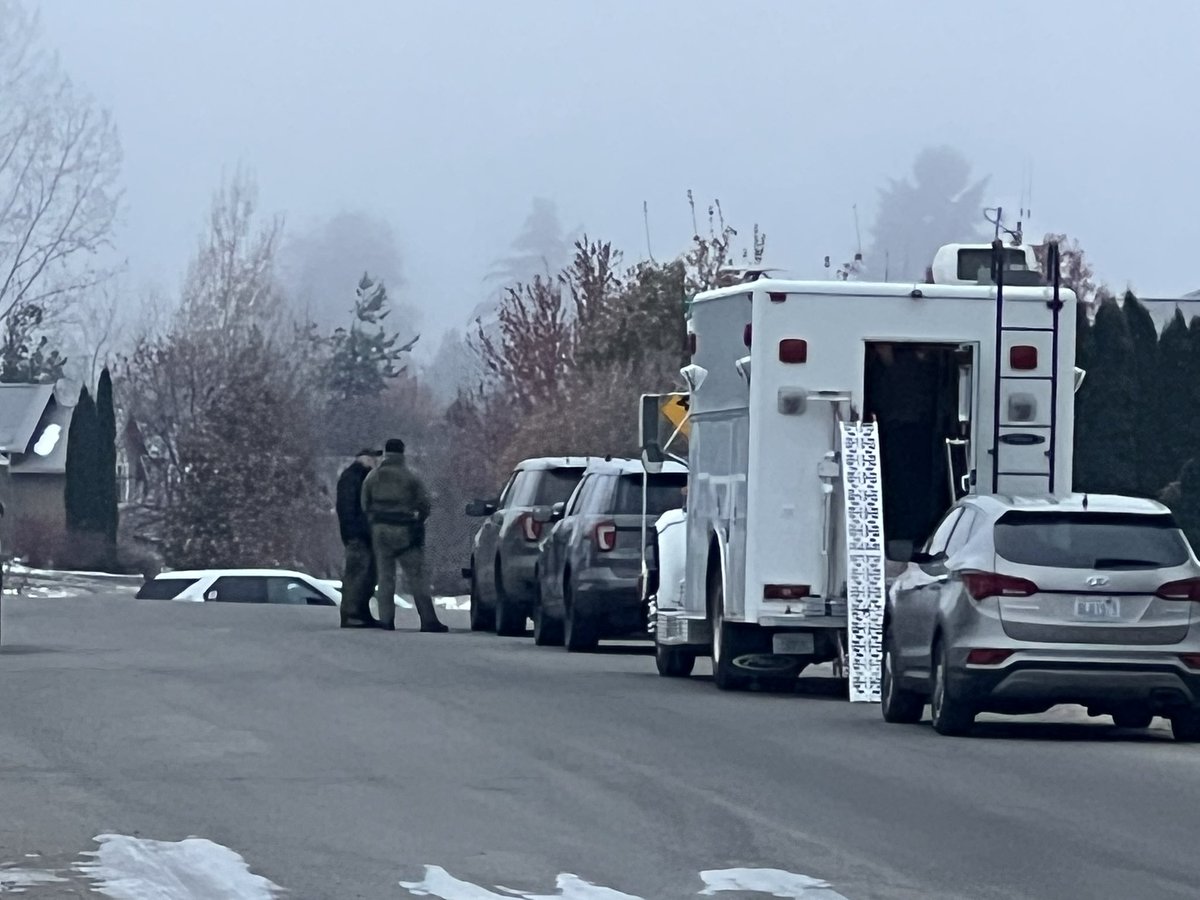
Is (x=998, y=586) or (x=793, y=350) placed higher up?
(x=793, y=350)

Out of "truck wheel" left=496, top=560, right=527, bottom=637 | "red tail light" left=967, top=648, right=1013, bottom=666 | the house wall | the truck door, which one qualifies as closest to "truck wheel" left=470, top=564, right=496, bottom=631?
"truck wheel" left=496, top=560, right=527, bottom=637

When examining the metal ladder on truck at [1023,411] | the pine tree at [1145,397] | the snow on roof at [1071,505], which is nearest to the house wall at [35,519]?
the pine tree at [1145,397]

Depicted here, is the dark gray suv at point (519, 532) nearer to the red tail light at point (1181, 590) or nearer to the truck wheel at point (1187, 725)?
the truck wheel at point (1187, 725)

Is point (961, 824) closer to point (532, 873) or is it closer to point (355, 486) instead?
point (532, 873)

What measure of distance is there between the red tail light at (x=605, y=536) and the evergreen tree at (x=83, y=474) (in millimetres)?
50365

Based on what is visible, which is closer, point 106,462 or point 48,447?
point 106,462

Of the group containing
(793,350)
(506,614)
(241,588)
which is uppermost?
(793,350)

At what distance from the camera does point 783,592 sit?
62.0ft

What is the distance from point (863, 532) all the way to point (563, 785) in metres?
6.17

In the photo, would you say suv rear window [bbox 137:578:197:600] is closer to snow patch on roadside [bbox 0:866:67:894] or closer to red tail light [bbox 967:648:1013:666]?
red tail light [bbox 967:648:1013:666]

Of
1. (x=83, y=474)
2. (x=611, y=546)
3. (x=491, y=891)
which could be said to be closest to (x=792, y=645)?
(x=611, y=546)

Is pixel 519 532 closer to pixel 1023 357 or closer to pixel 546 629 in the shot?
pixel 546 629

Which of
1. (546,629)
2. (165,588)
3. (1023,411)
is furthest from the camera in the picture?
(165,588)

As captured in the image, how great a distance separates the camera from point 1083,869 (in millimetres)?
10305
